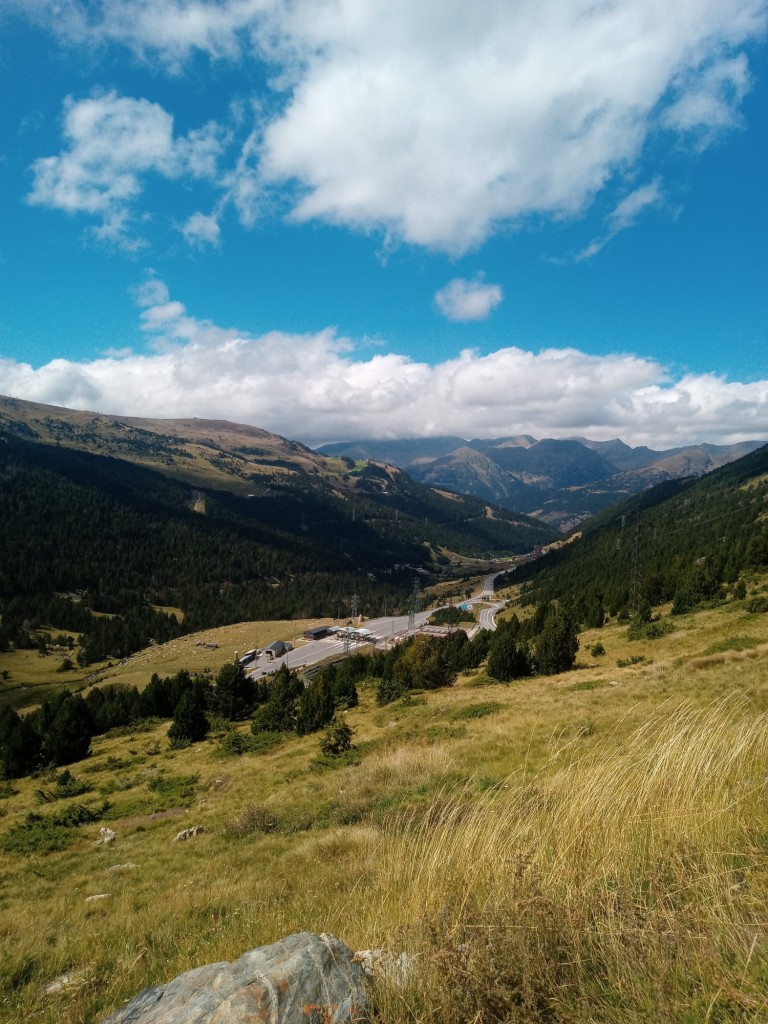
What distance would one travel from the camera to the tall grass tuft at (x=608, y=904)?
2.96 meters

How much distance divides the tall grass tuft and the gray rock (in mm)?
448

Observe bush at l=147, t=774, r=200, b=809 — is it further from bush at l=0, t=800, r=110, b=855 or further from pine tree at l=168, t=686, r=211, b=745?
pine tree at l=168, t=686, r=211, b=745

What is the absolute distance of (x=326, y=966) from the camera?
148 inches

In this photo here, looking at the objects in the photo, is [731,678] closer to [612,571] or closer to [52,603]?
[612,571]

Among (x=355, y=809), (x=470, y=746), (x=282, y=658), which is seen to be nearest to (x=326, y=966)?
(x=355, y=809)

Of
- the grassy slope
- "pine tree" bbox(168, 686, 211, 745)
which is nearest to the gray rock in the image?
the grassy slope

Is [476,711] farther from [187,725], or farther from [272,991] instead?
[272,991]

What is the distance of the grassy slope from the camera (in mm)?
3094

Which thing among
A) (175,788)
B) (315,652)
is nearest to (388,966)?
(175,788)

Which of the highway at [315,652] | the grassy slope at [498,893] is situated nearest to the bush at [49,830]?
the grassy slope at [498,893]

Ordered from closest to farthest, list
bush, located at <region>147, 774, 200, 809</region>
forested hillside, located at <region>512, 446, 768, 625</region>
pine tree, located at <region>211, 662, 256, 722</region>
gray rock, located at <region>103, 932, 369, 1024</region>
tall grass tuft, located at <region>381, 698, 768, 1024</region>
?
tall grass tuft, located at <region>381, 698, 768, 1024</region> < gray rock, located at <region>103, 932, 369, 1024</region> < bush, located at <region>147, 774, 200, 809</region> < pine tree, located at <region>211, 662, 256, 722</region> < forested hillside, located at <region>512, 446, 768, 625</region>

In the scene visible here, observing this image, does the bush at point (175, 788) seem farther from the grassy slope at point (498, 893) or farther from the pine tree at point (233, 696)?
the pine tree at point (233, 696)

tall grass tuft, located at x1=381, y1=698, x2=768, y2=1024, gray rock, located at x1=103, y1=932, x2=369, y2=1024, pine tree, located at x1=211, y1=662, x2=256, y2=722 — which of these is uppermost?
tall grass tuft, located at x1=381, y1=698, x2=768, y2=1024

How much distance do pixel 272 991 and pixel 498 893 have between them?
1.88 meters
